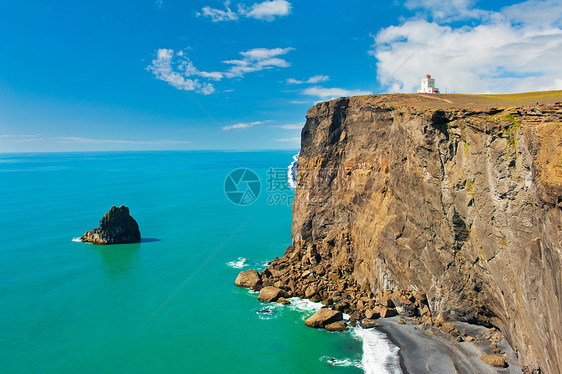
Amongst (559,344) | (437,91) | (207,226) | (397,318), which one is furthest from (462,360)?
(207,226)

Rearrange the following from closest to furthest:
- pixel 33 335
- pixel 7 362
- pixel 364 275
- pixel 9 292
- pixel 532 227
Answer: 1. pixel 532 227
2. pixel 7 362
3. pixel 33 335
4. pixel 364 275
5. pixel 9 292

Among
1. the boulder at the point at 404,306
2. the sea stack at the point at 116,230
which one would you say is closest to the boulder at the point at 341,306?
the boulder at the point at 404,306

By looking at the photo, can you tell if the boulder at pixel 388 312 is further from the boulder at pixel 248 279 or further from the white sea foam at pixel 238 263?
the white sea foam at pixel 238 263

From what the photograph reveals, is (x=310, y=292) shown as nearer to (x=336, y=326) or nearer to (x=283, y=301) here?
(x=283, y=301)

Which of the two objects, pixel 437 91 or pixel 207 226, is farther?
pixel 207 226

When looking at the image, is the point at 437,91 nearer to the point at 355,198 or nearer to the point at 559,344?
the point at 355,198
